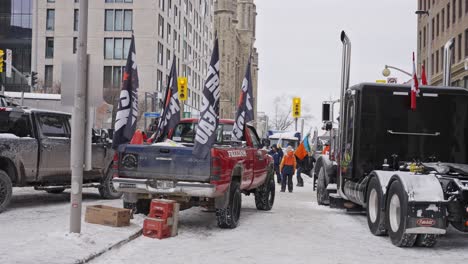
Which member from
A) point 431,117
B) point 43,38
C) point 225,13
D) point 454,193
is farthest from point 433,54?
point 225,13

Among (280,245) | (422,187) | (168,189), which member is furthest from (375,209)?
(168,189)

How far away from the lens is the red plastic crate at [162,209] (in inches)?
387

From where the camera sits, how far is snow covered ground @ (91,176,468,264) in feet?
27.1

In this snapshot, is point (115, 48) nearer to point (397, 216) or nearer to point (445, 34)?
point (445, 34)

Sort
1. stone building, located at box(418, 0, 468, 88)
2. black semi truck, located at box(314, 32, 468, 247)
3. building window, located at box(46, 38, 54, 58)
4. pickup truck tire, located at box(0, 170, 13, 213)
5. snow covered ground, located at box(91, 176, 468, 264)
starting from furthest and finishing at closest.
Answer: building window, located at box(46, 38, 54, 58) < stone building, located at box(418, 0, 468, 88) < black semi truck, located at box(314, 32, 468, 247) < pickup truck tire, located at box(0, 170, 13, 213) < snow covered ground, located at box(91, 176, 468, 264)

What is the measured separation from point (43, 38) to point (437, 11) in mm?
41542

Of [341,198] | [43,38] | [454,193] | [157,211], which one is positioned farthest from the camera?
[43,38]

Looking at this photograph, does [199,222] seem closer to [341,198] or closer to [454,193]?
[341,198]

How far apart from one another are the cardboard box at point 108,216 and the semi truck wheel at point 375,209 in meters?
4.35

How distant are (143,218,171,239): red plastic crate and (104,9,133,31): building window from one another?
56724 mm

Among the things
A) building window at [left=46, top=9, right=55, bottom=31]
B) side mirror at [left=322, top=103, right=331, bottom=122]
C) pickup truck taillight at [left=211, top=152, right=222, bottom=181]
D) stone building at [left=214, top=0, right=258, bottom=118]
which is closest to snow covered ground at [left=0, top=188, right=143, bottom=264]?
pickup truck taillight at [left=211, top=152, right=222, bottom=181]

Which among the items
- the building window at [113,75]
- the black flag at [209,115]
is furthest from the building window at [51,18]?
the black flag at [209,115]

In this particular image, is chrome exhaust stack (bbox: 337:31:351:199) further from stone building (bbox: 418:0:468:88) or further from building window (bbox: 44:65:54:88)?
building window (bbox: 44:65:54:88)

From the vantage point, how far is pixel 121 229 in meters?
10.1
